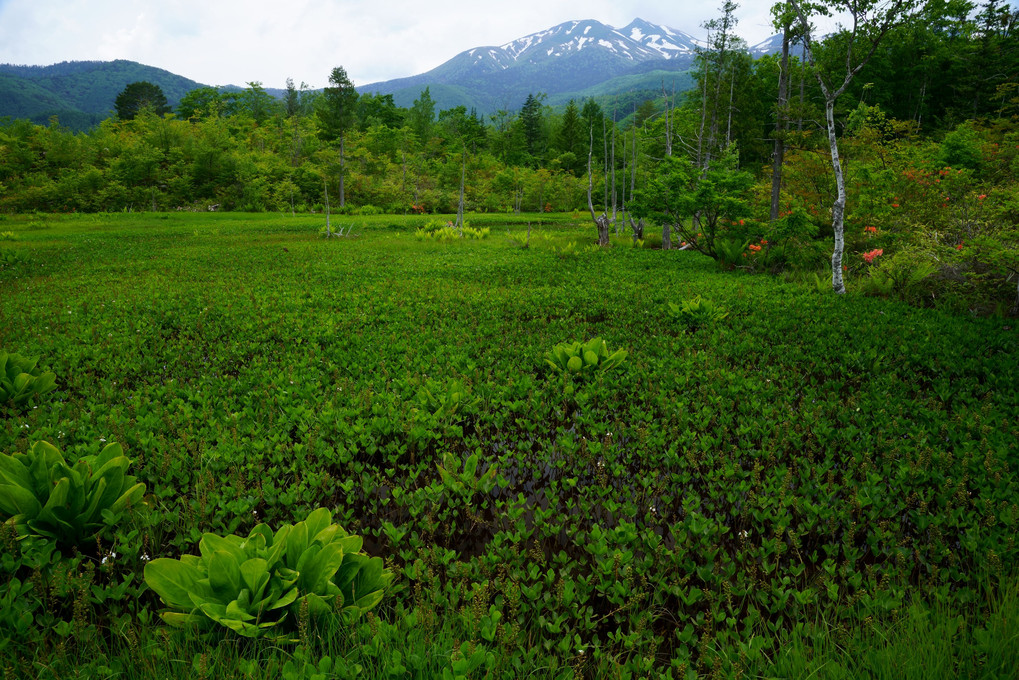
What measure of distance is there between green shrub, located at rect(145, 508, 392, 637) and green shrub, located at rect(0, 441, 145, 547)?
99cm

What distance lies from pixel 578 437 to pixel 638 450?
0.59 m

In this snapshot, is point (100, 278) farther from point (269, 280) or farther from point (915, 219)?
point (915, 219)

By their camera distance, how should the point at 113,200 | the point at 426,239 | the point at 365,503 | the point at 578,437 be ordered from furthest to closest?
the point at 113,200 → the point at 426,239 → the point at 578,437 → the point at 365,503

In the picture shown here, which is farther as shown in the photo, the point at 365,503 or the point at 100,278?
the point at 100,278

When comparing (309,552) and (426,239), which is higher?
(426,239)

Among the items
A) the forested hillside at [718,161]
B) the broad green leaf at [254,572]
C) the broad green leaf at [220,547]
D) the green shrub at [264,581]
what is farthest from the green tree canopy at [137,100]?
the broad green leaf at [254,572]

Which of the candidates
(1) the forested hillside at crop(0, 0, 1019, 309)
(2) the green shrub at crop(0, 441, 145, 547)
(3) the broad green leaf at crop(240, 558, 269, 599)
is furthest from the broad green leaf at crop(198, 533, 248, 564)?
Result: (1) the forested hillside at crop(0, 0, 1019, 309)

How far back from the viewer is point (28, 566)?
2.60m

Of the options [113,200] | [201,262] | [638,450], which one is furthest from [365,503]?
[113,200]

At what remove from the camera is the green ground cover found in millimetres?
2170

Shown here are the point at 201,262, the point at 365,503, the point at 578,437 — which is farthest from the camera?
the point at 201,262

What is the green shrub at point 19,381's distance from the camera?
470 centimetres

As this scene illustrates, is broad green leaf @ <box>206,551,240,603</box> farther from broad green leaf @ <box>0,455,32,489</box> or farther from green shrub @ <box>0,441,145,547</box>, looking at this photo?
broad green leaf @ <box>0,455,32,489</box>

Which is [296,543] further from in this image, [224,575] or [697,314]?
[697,314]
